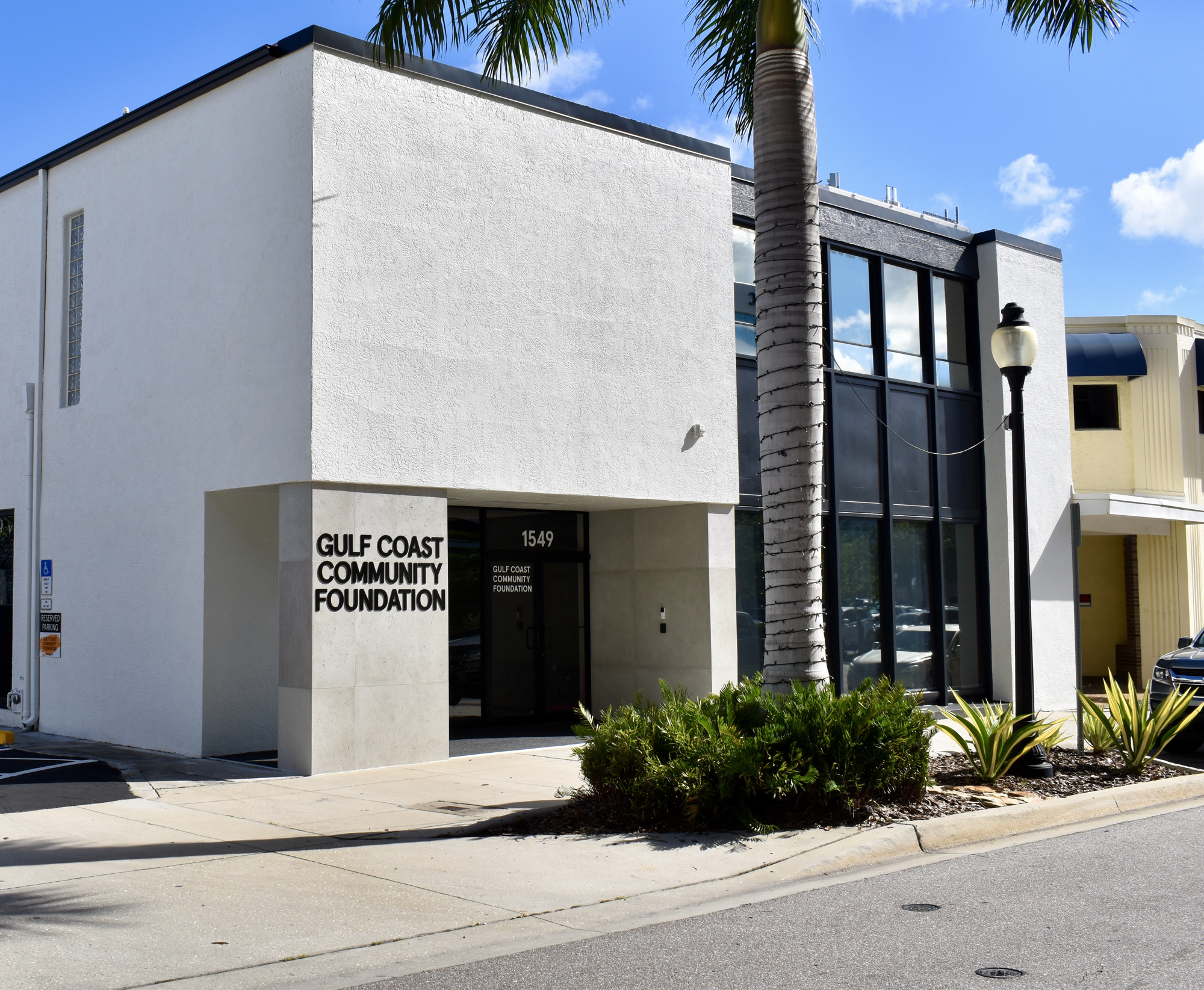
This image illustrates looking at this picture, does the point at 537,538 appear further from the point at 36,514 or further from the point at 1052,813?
the point at 1052,813

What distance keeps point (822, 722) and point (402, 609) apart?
18.0ft

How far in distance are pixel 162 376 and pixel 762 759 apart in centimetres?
906

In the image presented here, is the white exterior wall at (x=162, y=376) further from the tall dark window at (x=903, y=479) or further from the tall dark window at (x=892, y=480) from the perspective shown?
the tall dark window at (x=903, y=479)

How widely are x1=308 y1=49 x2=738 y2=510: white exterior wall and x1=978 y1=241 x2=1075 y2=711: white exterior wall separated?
254 inches

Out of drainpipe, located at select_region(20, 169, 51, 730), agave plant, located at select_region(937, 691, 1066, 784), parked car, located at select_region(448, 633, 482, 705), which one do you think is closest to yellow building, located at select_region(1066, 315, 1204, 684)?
parked car, located at select_region(448, 633, 482, 705)

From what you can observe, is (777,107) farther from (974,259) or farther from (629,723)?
(974,259)

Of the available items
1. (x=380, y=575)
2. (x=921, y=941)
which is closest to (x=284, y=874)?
(x=921, y=941)

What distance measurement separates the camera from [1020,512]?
11.3 m

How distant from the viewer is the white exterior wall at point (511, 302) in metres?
12.7

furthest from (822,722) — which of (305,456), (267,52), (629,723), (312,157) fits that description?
(267,52)

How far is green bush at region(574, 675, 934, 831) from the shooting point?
8805mm

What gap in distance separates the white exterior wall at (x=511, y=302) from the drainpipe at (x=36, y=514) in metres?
5.86

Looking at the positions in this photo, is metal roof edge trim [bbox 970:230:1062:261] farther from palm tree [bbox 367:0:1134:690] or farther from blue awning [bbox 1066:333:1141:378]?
palm tree [bbox 367:0:1134:690]

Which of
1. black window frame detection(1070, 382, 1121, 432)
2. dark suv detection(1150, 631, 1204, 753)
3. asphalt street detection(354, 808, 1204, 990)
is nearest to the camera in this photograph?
asphalt street detection(354, 808, 1204, 990)
